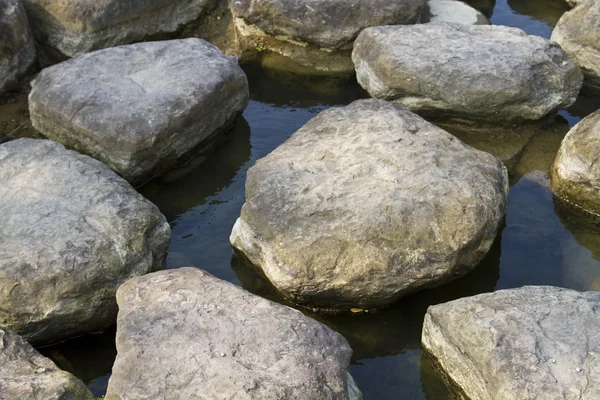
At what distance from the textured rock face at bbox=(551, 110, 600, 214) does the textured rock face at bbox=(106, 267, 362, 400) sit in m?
3.27

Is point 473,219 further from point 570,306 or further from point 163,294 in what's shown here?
point 163,294

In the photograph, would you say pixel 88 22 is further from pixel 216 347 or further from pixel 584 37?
pixel 584 37

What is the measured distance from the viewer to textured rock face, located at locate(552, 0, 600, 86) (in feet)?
29.0

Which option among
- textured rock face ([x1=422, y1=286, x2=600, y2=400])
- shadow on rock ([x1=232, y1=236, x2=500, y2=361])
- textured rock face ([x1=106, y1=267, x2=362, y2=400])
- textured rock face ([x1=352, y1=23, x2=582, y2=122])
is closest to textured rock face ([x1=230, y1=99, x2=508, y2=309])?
shadow on rock ([x1=232, y1=236, x2=500, y2=361])

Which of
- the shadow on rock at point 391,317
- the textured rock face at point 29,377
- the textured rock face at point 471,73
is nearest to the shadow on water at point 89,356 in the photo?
the textured rock face at point 29,377

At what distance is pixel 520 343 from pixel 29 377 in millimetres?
3151

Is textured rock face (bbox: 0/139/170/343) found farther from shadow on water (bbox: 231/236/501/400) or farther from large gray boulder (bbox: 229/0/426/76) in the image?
large gray boulder (bbox: 229/0/426/76)

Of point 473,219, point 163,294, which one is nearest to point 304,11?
point 473,219

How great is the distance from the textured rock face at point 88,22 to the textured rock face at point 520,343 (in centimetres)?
542

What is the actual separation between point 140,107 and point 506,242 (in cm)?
362

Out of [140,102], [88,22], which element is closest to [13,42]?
[88,22]

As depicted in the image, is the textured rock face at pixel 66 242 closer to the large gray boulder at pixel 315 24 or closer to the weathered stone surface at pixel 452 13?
the large gray boulder at pixel 315 24

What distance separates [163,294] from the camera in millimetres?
5371

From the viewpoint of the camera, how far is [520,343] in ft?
16.8
